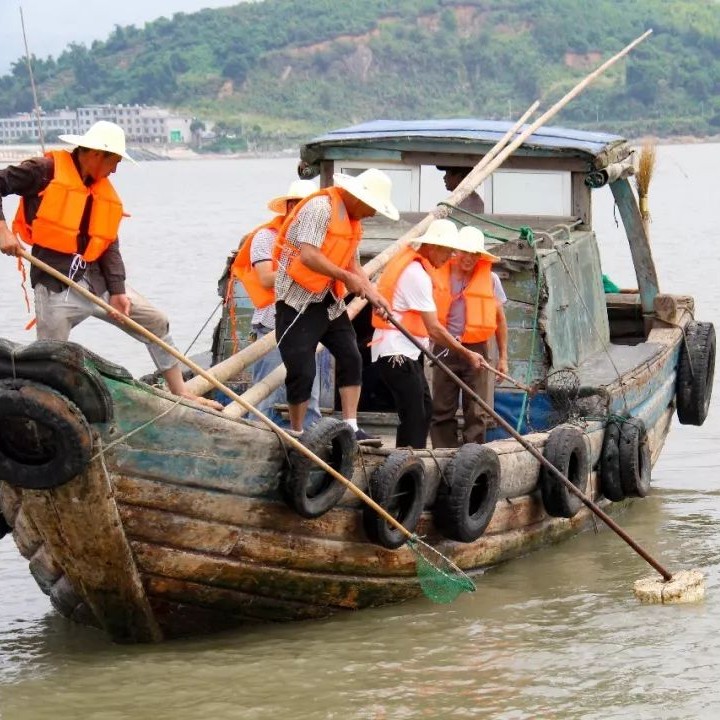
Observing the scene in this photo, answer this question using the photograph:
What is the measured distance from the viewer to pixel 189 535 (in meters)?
7.18

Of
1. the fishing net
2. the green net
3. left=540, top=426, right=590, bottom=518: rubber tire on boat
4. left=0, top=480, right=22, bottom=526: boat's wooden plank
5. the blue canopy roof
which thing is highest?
the blue canopy roof

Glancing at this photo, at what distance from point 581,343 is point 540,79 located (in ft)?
325

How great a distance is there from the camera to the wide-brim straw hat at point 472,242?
8781 millimetres

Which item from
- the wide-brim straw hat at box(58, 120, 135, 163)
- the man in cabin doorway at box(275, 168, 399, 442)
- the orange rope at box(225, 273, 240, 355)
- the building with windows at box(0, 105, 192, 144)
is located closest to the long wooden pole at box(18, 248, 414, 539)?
the man in cabin doorway at box(275, 168, 399, 442)

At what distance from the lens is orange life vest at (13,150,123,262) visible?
24.2 feet

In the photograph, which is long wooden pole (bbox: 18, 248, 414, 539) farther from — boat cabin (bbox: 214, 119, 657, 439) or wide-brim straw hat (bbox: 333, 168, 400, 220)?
boat cabin (bbox: 214, 119, 657, 439)

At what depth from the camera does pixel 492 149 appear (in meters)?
10.5

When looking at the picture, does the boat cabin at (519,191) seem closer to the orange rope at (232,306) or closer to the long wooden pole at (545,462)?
the orange rope at (232,306)

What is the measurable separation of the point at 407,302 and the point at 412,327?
0.16 meters

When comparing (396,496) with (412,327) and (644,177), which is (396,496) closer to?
(412,327)

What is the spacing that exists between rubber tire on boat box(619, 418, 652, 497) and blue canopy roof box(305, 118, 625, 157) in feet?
6.31

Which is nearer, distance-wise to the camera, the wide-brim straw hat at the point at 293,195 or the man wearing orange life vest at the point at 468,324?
the man wearing orange life vest at the point at 468,324

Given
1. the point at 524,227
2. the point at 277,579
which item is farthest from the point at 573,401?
the point at 277,579

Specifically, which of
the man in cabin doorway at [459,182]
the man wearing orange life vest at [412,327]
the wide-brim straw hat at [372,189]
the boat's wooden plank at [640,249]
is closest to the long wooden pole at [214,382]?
the man wearing orange life vest at [412,327]
